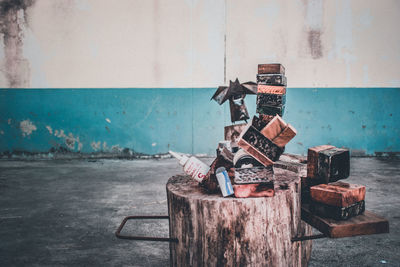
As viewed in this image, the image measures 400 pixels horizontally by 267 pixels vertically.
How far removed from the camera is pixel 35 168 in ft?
14.9

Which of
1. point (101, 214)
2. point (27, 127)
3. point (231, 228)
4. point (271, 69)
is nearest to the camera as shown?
point (231, 228)

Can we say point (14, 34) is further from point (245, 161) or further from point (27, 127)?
point (245, 161)

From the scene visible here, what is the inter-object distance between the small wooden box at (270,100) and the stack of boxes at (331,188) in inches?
10.4

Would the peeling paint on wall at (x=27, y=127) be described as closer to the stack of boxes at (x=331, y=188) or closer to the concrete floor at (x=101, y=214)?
the concrete floor at (x=101, y=214)

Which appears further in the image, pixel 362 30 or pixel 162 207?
pixel 362 30

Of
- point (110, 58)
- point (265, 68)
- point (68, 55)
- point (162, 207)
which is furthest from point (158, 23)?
point (265, 68)

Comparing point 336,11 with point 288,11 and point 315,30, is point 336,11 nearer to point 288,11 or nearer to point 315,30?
point 315,30

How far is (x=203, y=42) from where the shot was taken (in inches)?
197

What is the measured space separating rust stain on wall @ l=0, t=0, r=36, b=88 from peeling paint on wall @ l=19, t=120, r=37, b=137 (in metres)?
0.76

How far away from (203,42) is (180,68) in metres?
0.55

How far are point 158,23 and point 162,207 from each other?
323 centimetres

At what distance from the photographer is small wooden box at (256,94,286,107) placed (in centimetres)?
145

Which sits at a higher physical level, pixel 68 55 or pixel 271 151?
pixel 68 55

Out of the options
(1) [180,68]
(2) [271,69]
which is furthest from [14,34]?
(2) [271,69]
